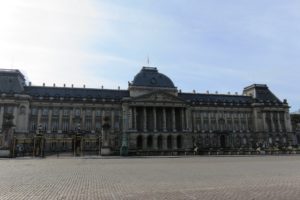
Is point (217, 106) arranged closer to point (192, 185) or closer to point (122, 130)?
point (122, 130)

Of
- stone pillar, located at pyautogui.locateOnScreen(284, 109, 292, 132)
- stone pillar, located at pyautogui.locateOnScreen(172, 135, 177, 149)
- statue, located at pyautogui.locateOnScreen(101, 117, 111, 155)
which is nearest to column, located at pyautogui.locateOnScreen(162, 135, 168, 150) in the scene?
stone pillar, located at pyautogui.locateOnScreen(172, 135, 177, 149)

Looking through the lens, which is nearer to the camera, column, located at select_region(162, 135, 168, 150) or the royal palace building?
the royal palace building

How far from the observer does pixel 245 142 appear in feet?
301

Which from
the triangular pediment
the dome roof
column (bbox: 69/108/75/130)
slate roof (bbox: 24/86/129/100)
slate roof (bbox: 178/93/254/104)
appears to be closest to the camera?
column (bbox: 69/108/75/130)

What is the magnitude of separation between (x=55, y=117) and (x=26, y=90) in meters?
11.3

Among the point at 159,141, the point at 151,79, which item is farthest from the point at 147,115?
the point at 151,79

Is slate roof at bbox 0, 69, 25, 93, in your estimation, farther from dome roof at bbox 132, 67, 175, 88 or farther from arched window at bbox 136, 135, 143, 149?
arched window at bbox 136, 135, 143, 149

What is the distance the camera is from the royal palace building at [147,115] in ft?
252

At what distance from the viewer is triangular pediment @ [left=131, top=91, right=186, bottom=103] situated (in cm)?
8281

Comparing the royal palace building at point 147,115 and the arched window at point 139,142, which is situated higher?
the royal palace building at point 147,115

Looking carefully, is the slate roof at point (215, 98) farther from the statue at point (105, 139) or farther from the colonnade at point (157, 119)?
the statue at point (105, 139)

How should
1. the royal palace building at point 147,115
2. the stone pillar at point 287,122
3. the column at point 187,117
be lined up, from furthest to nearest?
the stone pillar at point 287,122
the column at point 187,117
the royal palace building at point 147,115

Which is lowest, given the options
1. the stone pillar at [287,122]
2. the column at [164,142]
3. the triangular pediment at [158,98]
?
the column at [164,142]

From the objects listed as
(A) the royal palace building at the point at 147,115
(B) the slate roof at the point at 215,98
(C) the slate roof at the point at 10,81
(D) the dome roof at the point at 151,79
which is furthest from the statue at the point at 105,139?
(B) the slate roof at the point at 215,98
